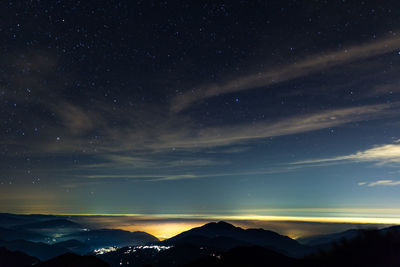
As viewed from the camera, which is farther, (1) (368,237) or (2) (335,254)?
(2) (335,254)

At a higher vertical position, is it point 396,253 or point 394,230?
point 394,230

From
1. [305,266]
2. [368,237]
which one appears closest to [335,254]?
[368,237]

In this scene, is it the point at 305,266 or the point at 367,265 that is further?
the point at 305,266

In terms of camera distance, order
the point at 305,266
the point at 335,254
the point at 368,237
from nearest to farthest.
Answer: the point at 368,237, the point at 335,254, the point at 305,266

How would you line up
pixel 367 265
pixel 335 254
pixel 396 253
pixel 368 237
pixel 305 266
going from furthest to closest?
1. pixel 305 266
2. pixel 335 254
3. pixel 368 237
4. pixel 367 265
5. pixel 396 253

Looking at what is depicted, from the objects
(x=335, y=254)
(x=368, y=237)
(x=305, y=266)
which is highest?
(x=368, y=237)

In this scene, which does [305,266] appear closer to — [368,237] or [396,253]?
[368,237]

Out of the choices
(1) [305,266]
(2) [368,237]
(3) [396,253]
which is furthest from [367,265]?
(1) [305,266]

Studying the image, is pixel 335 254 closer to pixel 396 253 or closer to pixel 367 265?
pixel 367 265

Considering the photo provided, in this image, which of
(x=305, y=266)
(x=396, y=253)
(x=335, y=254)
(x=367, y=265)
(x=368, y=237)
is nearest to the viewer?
(x=396, y=253)

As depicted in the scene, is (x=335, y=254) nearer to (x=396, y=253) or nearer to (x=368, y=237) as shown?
(x=368, y=237)
